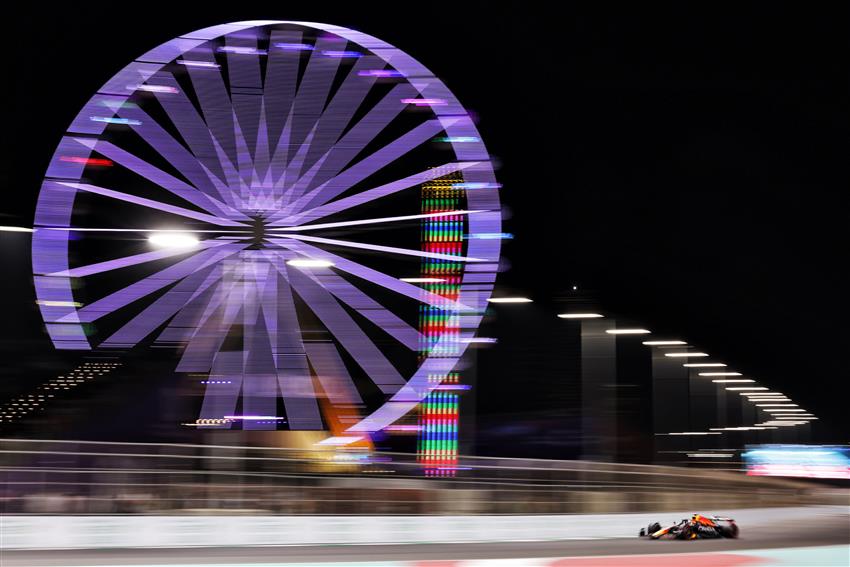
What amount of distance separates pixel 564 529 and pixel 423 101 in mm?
6569

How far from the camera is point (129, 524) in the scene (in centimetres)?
954

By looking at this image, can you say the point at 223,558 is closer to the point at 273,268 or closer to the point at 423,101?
the point at 273,268

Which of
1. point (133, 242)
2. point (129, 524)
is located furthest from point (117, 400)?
point (129, 524)

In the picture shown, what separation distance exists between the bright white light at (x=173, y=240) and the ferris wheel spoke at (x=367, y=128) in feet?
6.84

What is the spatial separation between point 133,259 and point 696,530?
27.9 feet

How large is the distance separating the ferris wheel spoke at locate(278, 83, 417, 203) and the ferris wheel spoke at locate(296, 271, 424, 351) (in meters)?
1.56

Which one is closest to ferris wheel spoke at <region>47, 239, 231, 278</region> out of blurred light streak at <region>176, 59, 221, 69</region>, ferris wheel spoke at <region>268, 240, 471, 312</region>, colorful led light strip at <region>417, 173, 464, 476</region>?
ferris wheel spoke at <region>268, 240, 471, 312</region>

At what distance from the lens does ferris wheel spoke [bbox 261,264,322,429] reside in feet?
45.3

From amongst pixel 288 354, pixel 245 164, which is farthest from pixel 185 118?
pixel 288 354

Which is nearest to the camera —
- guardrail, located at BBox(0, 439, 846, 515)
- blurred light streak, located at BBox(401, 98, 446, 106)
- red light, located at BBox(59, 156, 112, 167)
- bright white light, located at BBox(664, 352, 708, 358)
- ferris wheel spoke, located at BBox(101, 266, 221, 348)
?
guardrail, located at BBox(0, 439, 846, 515)

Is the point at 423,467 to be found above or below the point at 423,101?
below

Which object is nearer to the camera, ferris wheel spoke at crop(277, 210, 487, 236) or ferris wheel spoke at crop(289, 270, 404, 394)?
ferris wheel spoke at crop(277, 210, 487, 236)

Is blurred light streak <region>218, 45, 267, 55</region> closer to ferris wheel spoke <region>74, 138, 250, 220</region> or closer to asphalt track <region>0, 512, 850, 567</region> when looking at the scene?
ferris wheel spoke <region>74, 138, 250, 220</region>

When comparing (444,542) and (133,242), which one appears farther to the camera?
(133,242)
